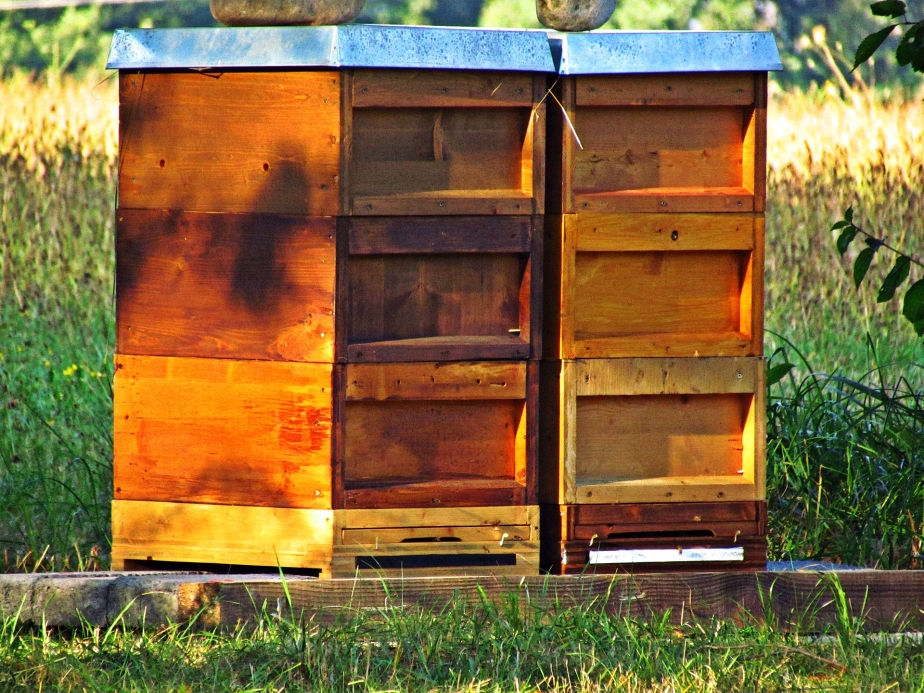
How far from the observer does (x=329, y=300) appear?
3.22m

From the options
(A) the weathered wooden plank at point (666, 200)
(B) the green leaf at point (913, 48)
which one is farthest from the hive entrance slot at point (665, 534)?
A: (B) the green leaf at point (913, 48)

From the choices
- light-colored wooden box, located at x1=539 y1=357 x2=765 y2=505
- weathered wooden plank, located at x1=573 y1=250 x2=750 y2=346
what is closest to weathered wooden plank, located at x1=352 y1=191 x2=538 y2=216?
weathered wooden plank, located at x1=573 y1=250 x2=750 y2=346

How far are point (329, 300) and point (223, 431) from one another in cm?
49

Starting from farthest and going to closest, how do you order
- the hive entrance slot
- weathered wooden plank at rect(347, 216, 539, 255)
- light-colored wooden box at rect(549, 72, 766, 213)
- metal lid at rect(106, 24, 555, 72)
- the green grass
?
the hive entrance slot
light-colored wooden box at rect(549, 72, 766, 213)
weathered wooden plank at rect(347, 216, 539, 255)
metal lid at rect(106, 24, 555, 72)
the green grass

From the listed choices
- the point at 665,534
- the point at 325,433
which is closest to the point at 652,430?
the point at 665,534

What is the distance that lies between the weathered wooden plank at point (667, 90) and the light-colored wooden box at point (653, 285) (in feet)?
1.04

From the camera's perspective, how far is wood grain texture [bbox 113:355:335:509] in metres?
3.26

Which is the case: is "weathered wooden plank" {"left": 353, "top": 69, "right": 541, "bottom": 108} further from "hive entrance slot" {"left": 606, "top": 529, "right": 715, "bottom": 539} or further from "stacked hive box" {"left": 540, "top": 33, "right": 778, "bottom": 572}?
"hive entrance slot" {"left": 606, "top": 529, "right": 715, "bottom": 539}

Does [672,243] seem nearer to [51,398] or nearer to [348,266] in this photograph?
[348,266]

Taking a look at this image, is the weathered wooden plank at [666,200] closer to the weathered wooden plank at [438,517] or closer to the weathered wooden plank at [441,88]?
the weathered wooden plank at [441,88]

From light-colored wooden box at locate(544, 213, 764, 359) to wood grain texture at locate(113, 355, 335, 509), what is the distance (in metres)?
0.71

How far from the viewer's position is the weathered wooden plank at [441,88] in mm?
3189

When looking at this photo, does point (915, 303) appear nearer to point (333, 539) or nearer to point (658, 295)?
point (658, 295)

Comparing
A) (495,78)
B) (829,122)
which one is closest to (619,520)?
(495,78)
